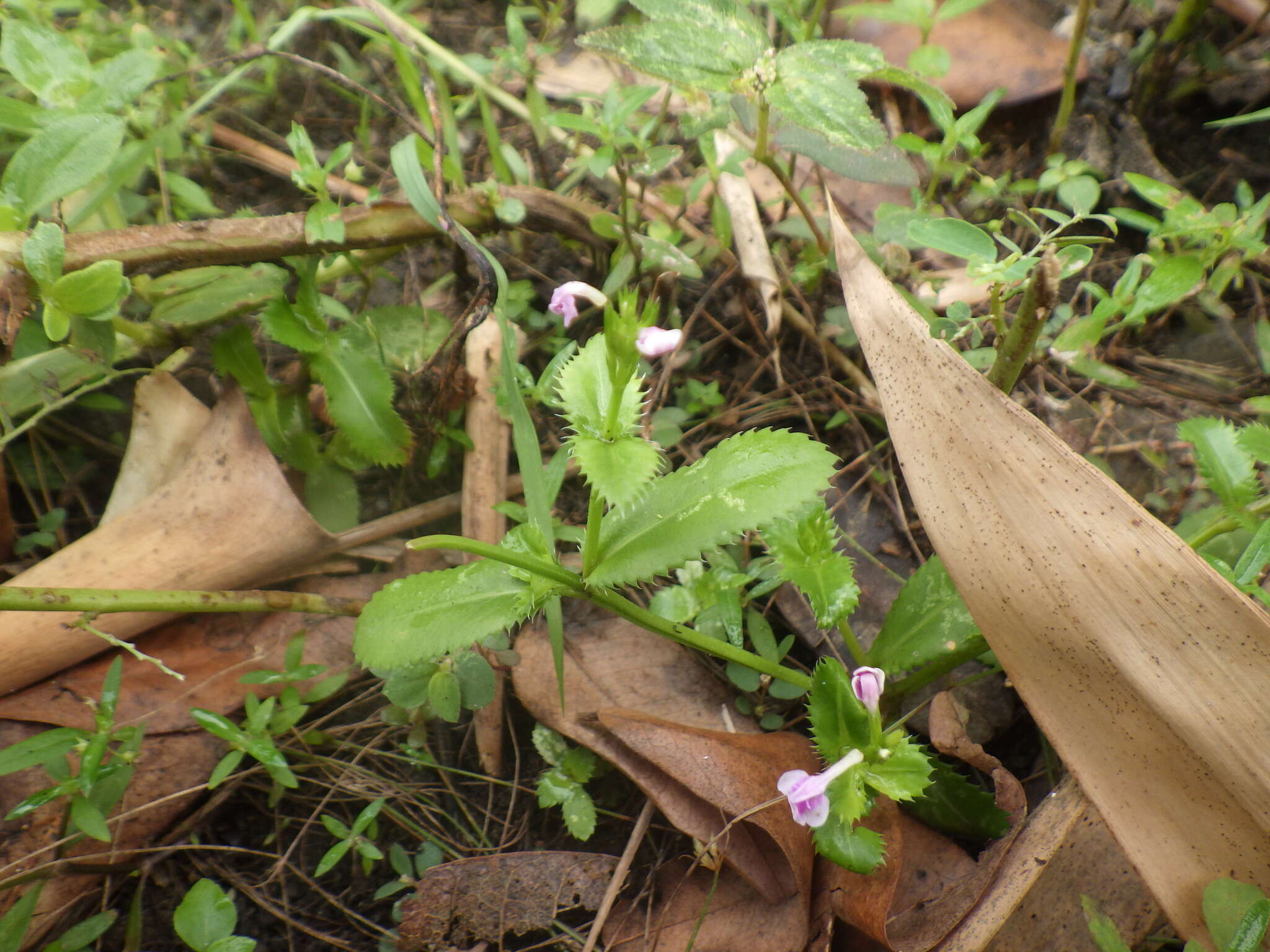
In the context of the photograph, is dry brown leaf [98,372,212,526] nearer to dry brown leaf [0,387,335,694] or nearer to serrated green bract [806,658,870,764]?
dry brown leaf [0,387,335,694]

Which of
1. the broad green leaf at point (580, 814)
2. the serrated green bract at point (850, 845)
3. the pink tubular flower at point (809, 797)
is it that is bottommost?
the broad green leaf at point (580, 814)

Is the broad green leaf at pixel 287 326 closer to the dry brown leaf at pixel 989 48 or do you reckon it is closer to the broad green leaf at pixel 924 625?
the broad green leaf at pixel 924 625

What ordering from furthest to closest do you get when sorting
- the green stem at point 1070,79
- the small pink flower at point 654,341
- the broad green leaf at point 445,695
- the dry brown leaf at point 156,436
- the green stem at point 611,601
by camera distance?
the green stem at point 1070,79, the dry brown leaf at point 156,436, the broad green leaf at point 445,695, the green stem at point 611,601, the small pink flower at point 654,341

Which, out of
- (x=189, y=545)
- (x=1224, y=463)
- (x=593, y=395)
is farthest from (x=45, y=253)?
(x=1224, y=463)

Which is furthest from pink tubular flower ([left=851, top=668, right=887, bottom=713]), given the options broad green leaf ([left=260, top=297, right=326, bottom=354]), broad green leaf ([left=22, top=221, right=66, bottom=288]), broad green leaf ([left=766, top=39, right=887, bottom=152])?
broad green leaf ([left=22, top=221, right=66, bottom=288])

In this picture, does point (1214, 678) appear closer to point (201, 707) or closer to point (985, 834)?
point (985, 834)

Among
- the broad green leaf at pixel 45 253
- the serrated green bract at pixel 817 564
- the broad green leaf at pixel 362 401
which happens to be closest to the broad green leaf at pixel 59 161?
the broad green leaf at pixel 45 253
